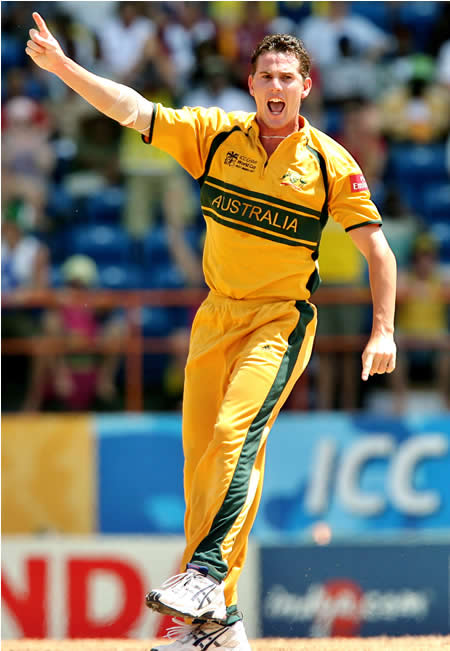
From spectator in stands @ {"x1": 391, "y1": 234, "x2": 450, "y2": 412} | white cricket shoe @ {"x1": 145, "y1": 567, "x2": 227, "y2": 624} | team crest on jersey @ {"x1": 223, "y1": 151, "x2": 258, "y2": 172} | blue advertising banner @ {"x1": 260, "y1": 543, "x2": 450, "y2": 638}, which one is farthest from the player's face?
spectator in stands @ {"x1": 391, "y1": 234, "x2": 450, "y2": 412}

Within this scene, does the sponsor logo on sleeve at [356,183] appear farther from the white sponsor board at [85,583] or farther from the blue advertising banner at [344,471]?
the blue advertising banner at [344,471]

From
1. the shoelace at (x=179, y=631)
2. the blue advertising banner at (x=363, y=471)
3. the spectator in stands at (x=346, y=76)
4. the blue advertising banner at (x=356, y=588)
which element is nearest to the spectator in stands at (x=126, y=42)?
the spectator in stands at (x=346, y=76)

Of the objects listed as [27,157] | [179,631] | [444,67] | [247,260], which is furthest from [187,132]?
[444,67]

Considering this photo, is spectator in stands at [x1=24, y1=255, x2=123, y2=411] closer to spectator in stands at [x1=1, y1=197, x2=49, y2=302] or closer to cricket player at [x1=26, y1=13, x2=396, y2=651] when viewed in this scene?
spectator in stands at [x1=1, y1=197, x2=49, y2=302]

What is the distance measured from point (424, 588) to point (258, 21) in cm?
721

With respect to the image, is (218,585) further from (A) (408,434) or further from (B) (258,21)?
(B) (258,21)

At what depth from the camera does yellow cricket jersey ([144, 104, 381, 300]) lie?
5043 millimetres

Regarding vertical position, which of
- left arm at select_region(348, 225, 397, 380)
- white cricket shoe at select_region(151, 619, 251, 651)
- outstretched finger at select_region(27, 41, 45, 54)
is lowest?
white cricket shoe at select_region(151, 619, 251, 651)

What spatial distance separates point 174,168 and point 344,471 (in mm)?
3737

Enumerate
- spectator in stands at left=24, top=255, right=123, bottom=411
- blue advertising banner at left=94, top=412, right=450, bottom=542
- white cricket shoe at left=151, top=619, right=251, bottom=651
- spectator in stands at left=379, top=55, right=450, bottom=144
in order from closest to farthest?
white cricket shoe at left=151, top=619, right=251, bottom=651 < blue advertising banner at left=94, top=412, right=450, bottom=542 < spectator in stands at left=24, top=255, right=123, bottom=411 < spectator in stands at left=379, top=55, right=450, bottom=144

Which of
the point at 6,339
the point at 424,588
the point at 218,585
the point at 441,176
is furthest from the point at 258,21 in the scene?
the point at 218,585

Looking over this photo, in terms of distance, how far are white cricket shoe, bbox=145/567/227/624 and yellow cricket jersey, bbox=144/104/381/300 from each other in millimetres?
1251

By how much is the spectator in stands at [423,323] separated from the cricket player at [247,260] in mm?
5496

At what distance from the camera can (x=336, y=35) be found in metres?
13.0
